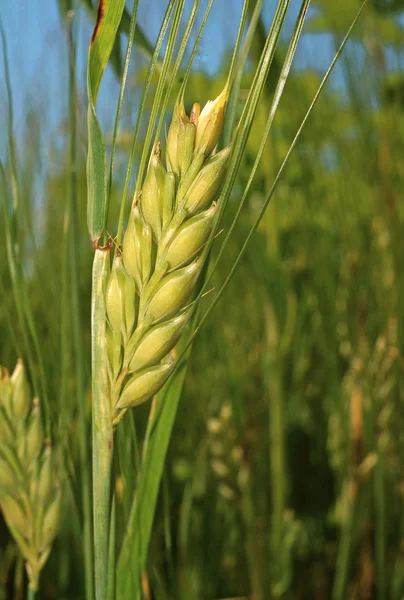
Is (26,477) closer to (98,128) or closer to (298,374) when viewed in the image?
(98,128)

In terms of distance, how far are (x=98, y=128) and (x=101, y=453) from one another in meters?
0.12

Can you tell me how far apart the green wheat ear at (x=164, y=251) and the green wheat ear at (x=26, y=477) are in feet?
0.32

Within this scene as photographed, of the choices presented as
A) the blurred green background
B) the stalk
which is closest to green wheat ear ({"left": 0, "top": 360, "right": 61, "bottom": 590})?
the stalk

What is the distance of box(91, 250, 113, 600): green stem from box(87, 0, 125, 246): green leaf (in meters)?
0.03

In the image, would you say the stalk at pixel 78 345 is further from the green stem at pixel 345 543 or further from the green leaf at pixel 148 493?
the green stem at pixel 345 543

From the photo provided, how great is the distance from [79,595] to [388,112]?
0.66 m

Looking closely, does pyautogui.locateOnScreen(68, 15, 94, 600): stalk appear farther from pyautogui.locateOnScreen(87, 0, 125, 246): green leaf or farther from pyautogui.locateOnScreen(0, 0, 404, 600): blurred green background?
pyautogui.locateOnScreen(0, 0, 404, 600): blurred green background

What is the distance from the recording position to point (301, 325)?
895 mm

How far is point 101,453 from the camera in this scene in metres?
0.25

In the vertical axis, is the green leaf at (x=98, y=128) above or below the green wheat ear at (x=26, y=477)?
above

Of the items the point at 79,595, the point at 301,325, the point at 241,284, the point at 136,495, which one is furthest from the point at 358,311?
the point at 136,495

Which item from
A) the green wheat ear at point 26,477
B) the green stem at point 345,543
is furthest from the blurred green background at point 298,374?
the green wheat ear at point 26,477

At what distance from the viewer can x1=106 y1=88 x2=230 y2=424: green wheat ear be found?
241 mm

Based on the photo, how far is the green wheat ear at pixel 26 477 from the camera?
33cm
